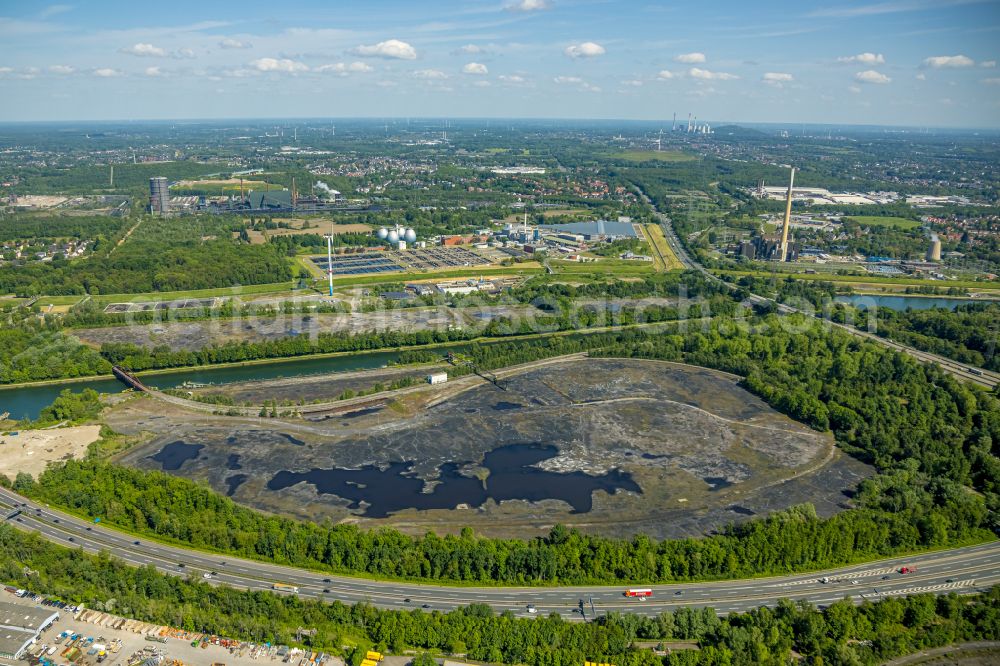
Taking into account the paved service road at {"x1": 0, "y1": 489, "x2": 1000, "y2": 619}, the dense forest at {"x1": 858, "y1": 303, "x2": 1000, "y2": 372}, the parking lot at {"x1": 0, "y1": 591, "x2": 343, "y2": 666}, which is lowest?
the paved service road at {"x1": 0, "y1": 489, "x2": 1000, "y2": 619}

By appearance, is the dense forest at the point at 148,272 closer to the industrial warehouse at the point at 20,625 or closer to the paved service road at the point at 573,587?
the paved service road at the point at 573,587

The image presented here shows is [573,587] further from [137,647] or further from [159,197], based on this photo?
[159,197]

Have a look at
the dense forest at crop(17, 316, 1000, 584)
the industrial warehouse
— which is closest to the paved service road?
the dense forest at crop(17, 316, 1000, 584)

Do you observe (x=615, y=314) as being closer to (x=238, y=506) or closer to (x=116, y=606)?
(x=238, y=506)

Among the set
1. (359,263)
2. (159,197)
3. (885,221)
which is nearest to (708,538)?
(359,263)

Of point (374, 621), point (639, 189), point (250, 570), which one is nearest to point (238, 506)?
point (250, 570)

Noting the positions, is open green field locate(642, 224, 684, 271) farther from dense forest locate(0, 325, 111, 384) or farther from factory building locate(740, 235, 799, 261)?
dense forest locate(0, 325, 111, 384)
